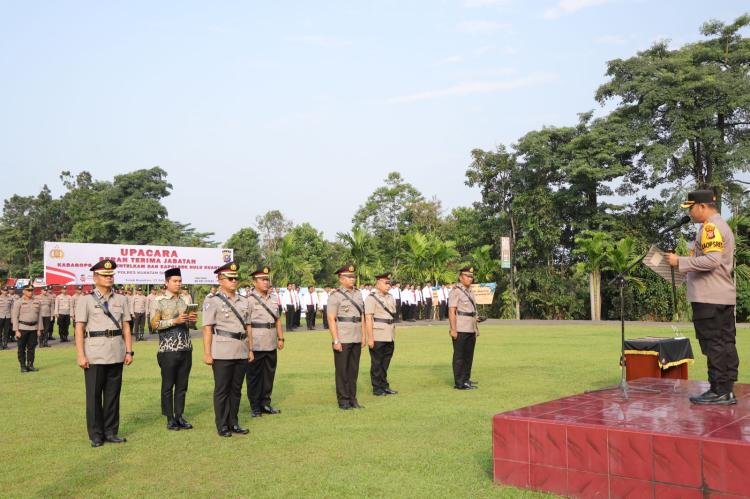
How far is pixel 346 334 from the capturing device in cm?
882

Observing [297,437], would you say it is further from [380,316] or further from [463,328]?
[463,328]

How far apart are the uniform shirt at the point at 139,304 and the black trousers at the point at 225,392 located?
14.6m

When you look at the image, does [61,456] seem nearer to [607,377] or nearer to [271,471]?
[271,471]

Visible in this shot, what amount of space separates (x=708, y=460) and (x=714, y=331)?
1595 millimetres

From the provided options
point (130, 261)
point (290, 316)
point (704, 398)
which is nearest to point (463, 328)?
point (704, 398)

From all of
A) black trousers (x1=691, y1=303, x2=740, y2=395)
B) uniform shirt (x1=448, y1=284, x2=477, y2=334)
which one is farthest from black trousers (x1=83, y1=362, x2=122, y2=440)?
black trousers (x1=691, y1=303, x2=740, y2=395)

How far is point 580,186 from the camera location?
29375mm

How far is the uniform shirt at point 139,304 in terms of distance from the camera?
20.8 m

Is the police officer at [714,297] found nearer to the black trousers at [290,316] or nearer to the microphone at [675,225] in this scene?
the black trousers at [290,316]

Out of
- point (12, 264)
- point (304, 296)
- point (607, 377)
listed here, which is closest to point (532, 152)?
point (304, 296)

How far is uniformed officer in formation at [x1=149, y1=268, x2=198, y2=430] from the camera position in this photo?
7.45 m

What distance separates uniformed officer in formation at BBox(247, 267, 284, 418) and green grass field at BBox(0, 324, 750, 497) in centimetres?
30

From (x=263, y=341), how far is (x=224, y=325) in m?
1.16

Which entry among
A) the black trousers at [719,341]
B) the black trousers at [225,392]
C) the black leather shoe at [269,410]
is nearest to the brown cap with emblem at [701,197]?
the black trousers at [719,341]
